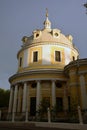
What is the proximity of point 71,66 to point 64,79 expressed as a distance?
401 centimetres

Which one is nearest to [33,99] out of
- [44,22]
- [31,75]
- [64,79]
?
[31,75]

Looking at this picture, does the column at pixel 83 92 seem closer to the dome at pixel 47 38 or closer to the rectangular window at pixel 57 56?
the rectangular window at pixel 57 56

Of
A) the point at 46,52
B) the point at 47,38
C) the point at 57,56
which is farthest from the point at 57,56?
the point at 47,38

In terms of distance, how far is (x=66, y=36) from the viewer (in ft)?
103

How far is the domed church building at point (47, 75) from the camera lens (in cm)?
1983

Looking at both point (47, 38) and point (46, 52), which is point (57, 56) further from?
point (47, 38)

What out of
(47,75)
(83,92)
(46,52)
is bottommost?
(83,92)

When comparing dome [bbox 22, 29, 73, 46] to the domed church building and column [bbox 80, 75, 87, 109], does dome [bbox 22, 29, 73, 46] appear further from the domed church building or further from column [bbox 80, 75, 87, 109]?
column [bbox 80, 75, 87, 109]

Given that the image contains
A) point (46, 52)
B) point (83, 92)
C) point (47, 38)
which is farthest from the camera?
point (47, 38)

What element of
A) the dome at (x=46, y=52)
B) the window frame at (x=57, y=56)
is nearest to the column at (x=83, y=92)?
the dome at (x=46, y=52)

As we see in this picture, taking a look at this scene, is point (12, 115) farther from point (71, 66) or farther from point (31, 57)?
point (31, 57)

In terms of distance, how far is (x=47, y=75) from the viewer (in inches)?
941

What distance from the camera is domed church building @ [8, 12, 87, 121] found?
19.8 metres

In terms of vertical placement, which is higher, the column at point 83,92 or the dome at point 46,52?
the dome at point 46,52
